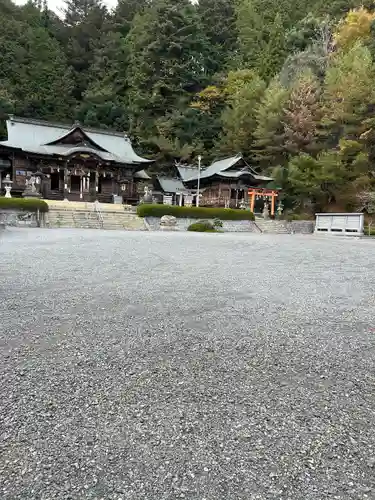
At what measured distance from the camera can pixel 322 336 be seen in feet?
9.34

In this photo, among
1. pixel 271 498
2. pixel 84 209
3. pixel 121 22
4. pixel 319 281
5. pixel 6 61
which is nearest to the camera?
pixel 271 498

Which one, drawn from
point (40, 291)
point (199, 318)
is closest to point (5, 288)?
point (40, 291)

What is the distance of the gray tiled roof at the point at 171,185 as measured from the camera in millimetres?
30331

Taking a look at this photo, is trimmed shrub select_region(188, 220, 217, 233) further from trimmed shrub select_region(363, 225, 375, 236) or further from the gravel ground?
the gravel ground

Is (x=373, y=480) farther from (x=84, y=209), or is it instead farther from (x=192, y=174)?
(x=192, y=174)

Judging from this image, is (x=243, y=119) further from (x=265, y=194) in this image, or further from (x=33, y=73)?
(x=33, y=73)

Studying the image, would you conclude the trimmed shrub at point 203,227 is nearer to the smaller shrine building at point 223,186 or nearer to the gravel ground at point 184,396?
the smaller shrine building at point 223,186

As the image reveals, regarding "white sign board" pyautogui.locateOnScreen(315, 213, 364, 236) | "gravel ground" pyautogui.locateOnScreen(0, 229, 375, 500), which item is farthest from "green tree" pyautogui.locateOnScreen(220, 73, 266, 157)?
"gravel ground" pyautogui.locateOnScreen(0, 229, 375, 500)

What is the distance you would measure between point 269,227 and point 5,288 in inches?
800

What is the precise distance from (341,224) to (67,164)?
1918 cm

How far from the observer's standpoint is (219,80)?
38.5 meters

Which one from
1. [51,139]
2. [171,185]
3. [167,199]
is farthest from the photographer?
[171,185]

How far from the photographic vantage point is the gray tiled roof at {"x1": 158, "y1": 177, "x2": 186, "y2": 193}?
30.3 m

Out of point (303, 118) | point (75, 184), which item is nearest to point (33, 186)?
point (75, 184)
